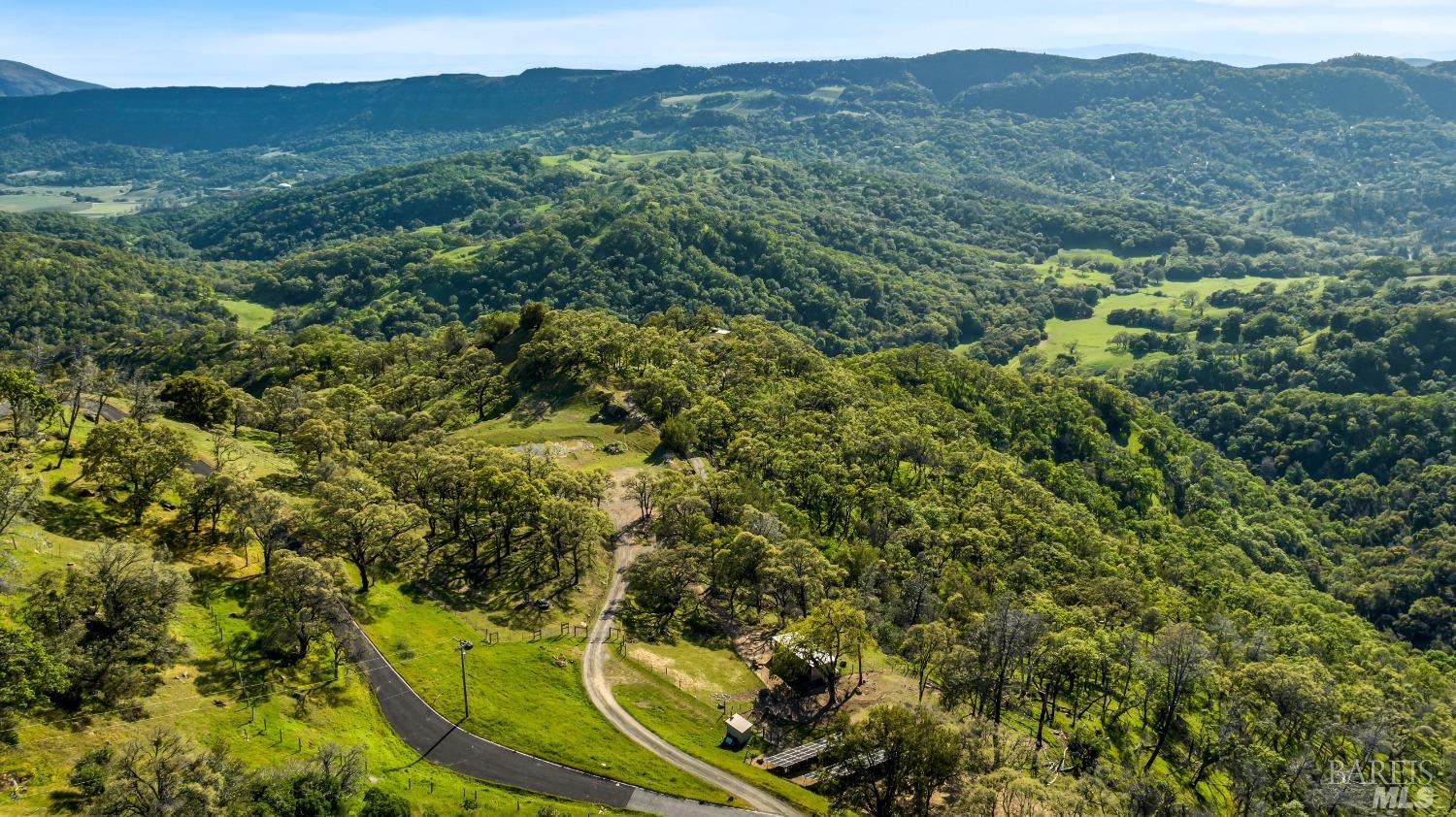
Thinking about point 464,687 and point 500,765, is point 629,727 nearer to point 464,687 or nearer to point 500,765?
point 500,765

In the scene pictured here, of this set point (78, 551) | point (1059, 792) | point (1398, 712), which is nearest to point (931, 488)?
point (1398, 712)

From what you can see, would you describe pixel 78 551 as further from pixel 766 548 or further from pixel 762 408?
pixel 762 408

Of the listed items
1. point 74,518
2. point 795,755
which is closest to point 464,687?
point 795,755

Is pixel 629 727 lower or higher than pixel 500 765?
lower

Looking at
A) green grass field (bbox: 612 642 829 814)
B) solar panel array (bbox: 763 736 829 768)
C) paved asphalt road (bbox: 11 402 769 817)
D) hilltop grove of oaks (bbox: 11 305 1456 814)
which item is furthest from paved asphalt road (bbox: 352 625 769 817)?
hilltop grove of oaks (bbox: 11 305 1456 814)

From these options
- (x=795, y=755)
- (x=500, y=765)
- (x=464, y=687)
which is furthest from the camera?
(x=464, y=687)

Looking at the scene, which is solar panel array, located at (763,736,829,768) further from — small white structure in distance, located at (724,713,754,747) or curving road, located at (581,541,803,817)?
curving road, located at (581,541,803,817)
